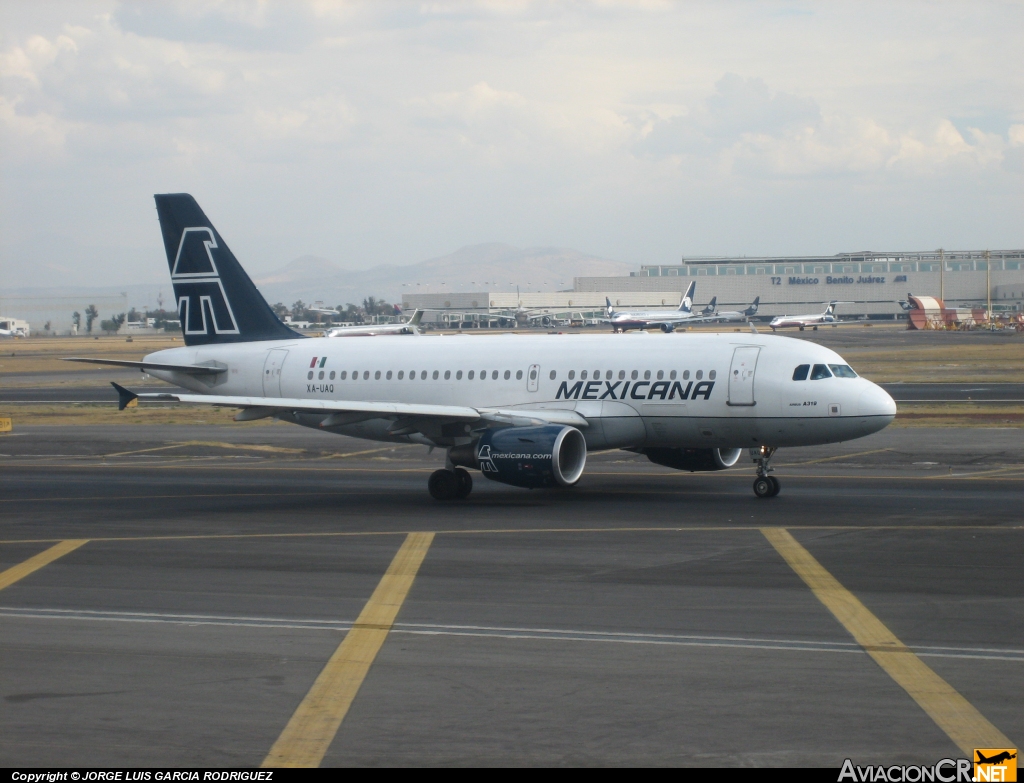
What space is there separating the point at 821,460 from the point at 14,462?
85.6ft

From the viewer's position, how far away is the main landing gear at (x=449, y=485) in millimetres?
27281

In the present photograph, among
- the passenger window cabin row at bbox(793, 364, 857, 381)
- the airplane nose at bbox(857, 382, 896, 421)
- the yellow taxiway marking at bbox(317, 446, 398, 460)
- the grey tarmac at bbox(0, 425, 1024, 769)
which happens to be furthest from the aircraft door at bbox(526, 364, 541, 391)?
the yellow taxiway marking at bbox(317, 446, 398, 460)

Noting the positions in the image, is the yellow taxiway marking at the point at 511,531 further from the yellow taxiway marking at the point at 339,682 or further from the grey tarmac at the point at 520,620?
the yellow taxiway marking at the point at 339,682

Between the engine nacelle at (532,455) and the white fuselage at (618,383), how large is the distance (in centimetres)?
180

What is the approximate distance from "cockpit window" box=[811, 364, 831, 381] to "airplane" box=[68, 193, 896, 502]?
0.11ft

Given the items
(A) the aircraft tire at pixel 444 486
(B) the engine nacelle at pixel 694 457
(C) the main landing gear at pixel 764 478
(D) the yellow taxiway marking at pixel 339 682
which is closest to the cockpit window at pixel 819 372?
(C) the main landing gear at pixel 764 478

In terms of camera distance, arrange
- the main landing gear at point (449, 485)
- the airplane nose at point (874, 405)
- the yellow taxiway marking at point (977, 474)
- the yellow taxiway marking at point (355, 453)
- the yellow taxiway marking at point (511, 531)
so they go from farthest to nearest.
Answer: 1. the yellow taxiway marking at point (355, 453)
2. the yellow taxiway marking at point (977, 474)
3. the main landing gear at point (449, 485)
4. the airplane nose at point (874, 405)
5. the yellow taxiway marking at point (511, 531)

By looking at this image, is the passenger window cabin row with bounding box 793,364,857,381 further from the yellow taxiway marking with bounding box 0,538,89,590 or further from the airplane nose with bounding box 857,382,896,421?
the yellow taxiway marking with bounding box 0,538,89,590

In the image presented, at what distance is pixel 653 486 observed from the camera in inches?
1156

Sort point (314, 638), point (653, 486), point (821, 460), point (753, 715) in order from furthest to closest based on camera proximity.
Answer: point (821, 460) → point (653, 486) → point (314, 638) → point (753, 715)

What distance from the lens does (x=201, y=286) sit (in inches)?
1332

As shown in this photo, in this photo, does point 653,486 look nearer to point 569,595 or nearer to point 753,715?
point 569,595

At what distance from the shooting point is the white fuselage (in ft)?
85.9

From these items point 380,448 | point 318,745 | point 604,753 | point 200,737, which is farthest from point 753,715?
point 380,448
